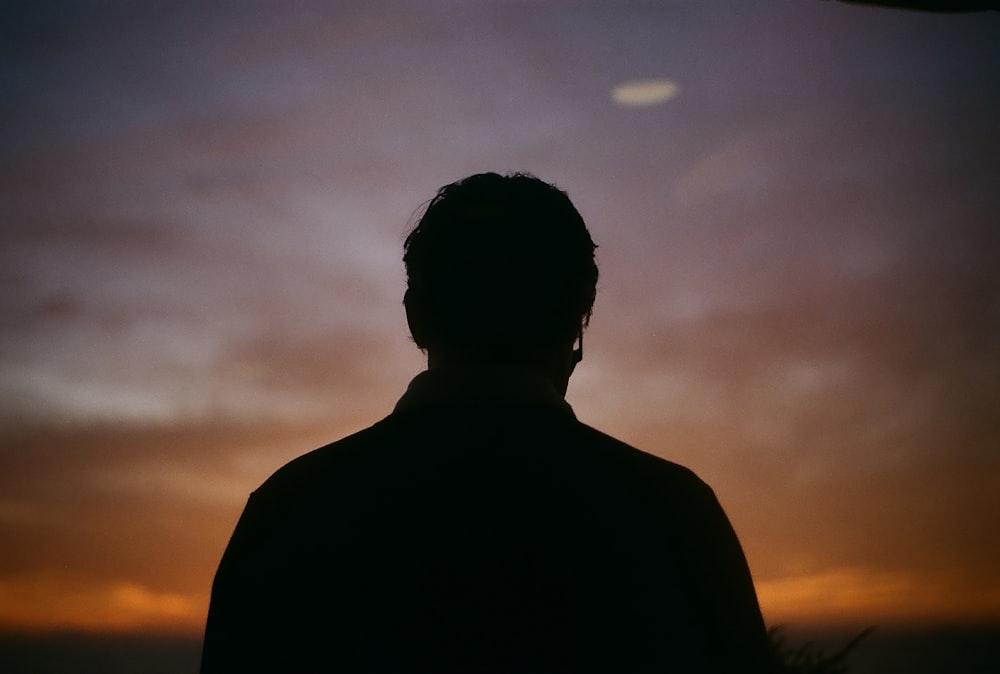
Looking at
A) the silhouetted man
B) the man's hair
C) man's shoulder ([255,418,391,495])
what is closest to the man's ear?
the man's hair

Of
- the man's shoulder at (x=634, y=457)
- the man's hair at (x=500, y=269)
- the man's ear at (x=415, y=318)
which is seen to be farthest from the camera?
the man's ear at (x=415, y=318)

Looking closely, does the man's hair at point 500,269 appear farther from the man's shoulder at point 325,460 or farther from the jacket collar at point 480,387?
the man's shoulder at point 325,460

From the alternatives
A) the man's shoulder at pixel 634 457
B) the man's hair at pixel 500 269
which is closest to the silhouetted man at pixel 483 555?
the man's shoulder at pixel 634 457

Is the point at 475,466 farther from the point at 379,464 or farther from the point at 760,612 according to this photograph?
the point at 760,612

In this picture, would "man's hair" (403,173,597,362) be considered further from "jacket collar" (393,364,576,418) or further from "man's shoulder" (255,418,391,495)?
"man's shoulder" (255,418,391,495)

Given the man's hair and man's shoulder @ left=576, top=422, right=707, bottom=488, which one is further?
the man's hair

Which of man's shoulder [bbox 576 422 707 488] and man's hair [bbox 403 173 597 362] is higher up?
man's hair [bbox 403 173 597 362]

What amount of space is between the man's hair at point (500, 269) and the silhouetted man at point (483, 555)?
150mm

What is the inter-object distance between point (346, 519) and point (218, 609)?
0.39 m

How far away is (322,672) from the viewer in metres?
1.59

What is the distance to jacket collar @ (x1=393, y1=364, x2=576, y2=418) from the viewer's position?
1824 mm

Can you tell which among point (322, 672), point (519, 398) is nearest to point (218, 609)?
point (322, 672)

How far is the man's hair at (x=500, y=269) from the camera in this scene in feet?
6.65

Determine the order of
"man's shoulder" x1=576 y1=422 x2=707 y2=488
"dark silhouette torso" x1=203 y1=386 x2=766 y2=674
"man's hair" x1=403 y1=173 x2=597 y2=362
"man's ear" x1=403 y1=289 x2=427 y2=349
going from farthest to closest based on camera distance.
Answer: "man's ear" x1=403 y1=289 x2=427 y2=349
"man's hair" x1=403 y1=173 x2=597 y2=362
"man's shoulder" x1=576 y1=422 x2=707 y2=488
"dark silhouette torso" x1=203 y1=386 x2=766 y2=674
